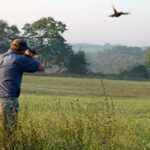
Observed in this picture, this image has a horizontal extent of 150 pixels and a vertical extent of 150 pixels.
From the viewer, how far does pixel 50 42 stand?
264 feet

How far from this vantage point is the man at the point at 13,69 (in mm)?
6301

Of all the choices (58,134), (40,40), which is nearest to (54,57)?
(40,40)

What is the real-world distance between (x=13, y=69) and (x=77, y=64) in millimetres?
68474

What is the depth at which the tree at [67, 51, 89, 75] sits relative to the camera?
74438 mm

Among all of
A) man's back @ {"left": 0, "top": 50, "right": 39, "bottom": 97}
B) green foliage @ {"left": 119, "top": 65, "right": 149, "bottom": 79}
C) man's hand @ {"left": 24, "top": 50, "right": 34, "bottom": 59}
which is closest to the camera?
man's hand @ {"left": 24, "top": 50, "right": 34, "bottom": 59}

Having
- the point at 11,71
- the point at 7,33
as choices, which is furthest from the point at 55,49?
the point at 11,71

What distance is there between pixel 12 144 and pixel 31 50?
166 cm

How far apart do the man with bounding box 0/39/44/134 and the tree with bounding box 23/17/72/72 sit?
71463 millimetres

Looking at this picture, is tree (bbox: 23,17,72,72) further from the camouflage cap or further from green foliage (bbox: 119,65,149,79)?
the camouflage cap

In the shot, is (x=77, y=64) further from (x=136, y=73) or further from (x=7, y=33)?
(x=7, y=33)

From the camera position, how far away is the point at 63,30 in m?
80.7

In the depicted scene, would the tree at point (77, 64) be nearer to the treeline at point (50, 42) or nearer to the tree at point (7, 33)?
the treeline at point (50, 42)

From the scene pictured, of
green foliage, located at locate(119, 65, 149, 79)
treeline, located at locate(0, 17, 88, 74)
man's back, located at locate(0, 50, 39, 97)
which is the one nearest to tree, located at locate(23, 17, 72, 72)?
treeline, located at locate(0, 17, 88, 74)

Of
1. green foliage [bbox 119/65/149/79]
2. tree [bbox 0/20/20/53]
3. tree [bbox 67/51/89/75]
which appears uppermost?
tree [bbox 0/20/20/53]
